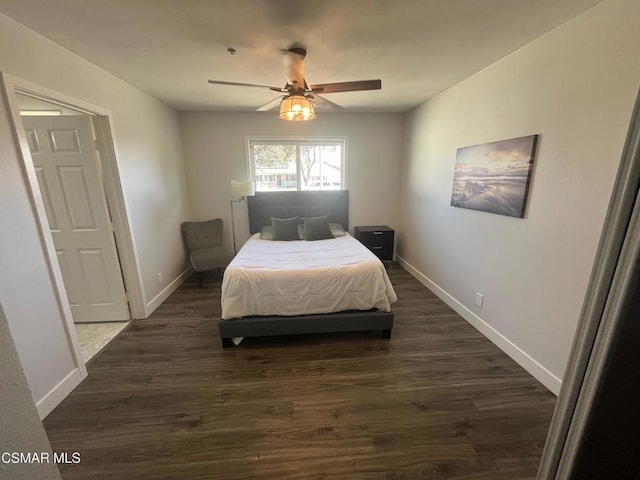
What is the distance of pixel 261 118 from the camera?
4.07 m

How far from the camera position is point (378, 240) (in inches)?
166

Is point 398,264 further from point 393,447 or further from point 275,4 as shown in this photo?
point 275,4

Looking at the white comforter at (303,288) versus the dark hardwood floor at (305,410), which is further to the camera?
the white comforter at (303,288)

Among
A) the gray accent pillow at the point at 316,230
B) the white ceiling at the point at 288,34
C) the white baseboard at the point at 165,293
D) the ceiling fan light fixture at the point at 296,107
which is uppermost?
the white ceiling at the point at 288,34

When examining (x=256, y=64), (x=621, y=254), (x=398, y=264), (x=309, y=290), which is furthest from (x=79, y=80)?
(x=398, y=264)

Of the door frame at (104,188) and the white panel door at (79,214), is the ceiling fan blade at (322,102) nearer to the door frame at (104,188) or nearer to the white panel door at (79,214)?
the door frame at (104,188)

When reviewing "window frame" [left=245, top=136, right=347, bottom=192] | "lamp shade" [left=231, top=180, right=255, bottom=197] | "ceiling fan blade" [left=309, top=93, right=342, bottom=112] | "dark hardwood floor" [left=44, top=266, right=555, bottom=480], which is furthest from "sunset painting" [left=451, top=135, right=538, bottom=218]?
"lamp shade" [left=231, top=180, right=255, bottom=197]

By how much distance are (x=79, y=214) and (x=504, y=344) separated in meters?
4.19

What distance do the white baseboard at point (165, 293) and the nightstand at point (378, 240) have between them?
2818 millimetres

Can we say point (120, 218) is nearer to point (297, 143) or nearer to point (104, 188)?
point (104, 188)

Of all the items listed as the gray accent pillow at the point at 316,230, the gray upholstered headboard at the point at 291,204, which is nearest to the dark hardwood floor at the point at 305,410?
the gray accent pillow at the point at 316,230

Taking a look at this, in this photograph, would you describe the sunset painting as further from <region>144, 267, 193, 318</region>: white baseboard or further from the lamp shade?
<region>144, 267, 193, 318</region>: white baseboard

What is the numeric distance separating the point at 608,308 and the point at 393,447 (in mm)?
1390

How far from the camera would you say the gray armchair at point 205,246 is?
369 cm
